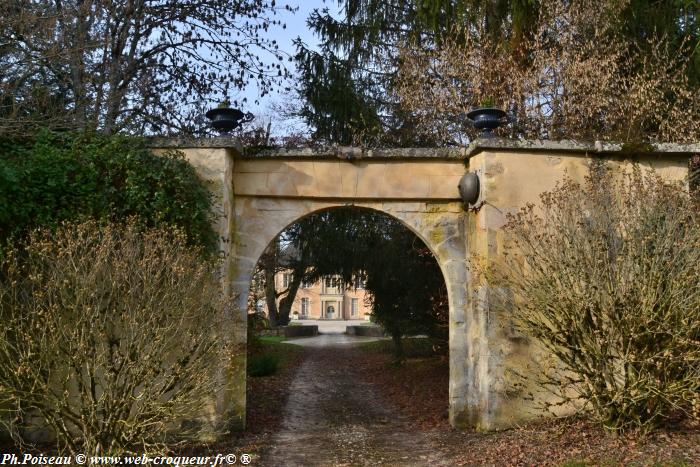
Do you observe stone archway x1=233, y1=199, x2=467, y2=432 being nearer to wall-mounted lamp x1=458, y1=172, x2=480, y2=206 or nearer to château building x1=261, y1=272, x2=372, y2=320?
wall-mounted lamp x1=458, y1=172, x2=480, y2=206

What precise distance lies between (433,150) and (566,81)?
10.8ft

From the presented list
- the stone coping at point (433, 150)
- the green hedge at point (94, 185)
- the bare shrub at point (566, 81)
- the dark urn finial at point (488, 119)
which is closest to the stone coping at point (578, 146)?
the stone coping at point (433, 150)

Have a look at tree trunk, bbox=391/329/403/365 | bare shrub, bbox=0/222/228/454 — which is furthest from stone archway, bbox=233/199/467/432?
tree trunk, bbox=391/329/403/365

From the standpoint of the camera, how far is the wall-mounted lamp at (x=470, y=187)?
7035 millimetres

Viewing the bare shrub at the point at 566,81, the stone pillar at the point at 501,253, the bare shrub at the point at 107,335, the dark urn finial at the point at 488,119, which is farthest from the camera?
the bare shrub at the point at 566,81

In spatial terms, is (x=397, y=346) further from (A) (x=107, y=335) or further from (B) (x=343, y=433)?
(A) (x=107, y=335)

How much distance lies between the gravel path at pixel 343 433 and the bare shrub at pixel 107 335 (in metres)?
1.31

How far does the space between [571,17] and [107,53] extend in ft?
24.8

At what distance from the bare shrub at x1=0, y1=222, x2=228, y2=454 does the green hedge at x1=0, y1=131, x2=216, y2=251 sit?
552 millimetres

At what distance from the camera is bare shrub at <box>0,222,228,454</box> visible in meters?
5.00

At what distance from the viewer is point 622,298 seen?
555cm

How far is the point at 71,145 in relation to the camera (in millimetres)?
6309

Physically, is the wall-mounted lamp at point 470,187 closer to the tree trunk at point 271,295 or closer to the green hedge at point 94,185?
the green hedge at point 94,185

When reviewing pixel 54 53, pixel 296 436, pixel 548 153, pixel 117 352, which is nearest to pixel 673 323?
pixel 548 153
